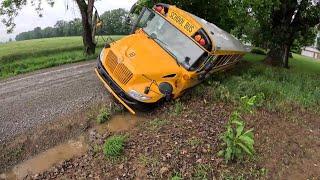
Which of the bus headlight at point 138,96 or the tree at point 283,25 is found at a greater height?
the tree at point 283,25

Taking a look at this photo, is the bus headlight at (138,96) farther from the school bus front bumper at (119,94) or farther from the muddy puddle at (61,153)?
the muddy puddle at (61,153)

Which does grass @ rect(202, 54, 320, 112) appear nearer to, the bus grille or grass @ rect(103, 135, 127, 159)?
the bus grille

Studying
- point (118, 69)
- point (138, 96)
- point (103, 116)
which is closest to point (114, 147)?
point (138, 96)

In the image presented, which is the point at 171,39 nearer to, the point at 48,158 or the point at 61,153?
the point at 61,153

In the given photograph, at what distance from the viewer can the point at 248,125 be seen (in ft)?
Answer: 40.7

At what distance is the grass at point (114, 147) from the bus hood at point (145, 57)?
2.15 metres

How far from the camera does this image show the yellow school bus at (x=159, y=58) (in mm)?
12961

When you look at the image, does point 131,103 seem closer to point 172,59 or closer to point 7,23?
point 172,59

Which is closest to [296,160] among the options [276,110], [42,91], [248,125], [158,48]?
[248,125]

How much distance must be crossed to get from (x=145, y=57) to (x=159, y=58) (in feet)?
1.41

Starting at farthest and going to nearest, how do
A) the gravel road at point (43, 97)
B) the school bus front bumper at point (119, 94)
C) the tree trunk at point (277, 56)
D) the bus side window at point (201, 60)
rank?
1. the tree trunk at point (277, 56)
2. the bus side window at point (201, 60)
3. the gravel road at point (43, 97)
4. the school bus front bumper at point (119, 94)

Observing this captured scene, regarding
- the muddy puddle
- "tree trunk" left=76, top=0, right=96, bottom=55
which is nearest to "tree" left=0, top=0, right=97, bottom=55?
"tree trunk" left=76, top=0, right=96, bottom=55

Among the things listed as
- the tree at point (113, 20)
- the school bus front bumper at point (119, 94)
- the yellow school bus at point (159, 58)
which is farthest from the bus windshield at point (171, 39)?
the tree at point (113, 20)

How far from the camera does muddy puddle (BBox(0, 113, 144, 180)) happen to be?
1114 centimetres
